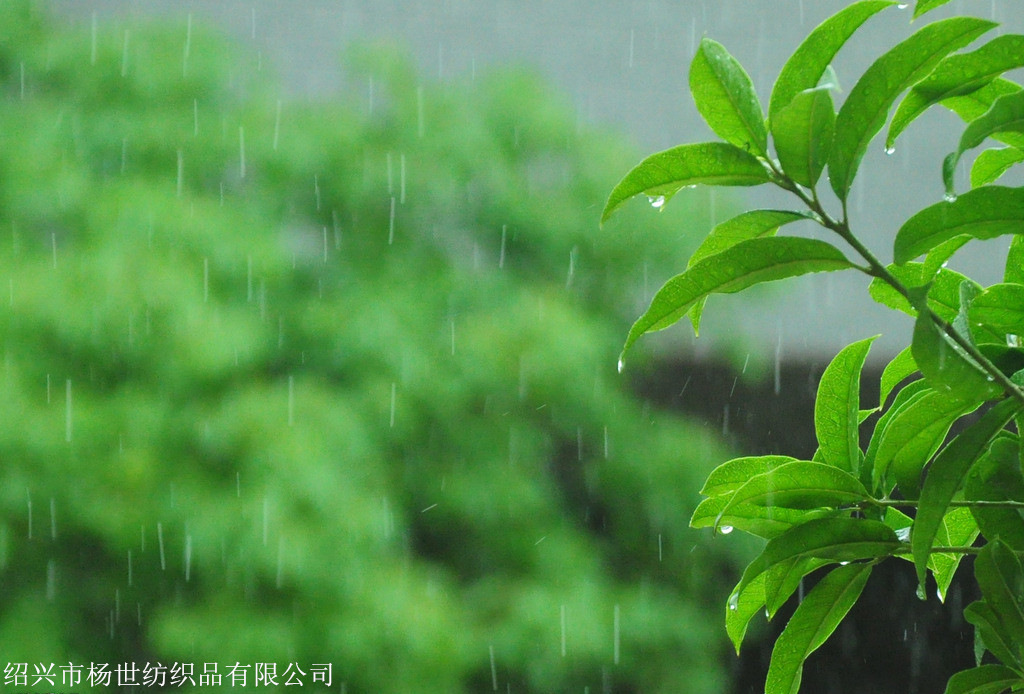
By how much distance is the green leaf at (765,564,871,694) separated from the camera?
39cm

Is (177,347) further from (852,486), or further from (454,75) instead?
(852,486)

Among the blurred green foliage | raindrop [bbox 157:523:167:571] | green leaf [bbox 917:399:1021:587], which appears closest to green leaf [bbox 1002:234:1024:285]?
green leaf [bbox 917:399:1021:587]

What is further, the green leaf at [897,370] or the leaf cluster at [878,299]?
the green leaf at [897,370]

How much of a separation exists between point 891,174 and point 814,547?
3.37m

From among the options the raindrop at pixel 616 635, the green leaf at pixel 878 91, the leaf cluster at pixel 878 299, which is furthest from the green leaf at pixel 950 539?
the raindrop at pixel 616 635

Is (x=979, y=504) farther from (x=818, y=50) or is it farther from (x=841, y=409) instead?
(x=818, y=50)

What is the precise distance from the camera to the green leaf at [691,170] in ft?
1.07

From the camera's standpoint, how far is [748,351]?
3387mm

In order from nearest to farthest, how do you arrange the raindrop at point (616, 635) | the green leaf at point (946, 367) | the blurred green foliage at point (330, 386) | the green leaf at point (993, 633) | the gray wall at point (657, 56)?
the green leaf at point (946, 367)
the green leaf at point (993, 633)
the blurred green foliage at point (330, 386)
the raindrop at point (616, 635)
the gray wall at point (657, 56)

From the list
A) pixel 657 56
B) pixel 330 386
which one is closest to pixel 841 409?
pixel 330 386

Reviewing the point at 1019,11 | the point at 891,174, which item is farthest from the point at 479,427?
the point at 1019,11

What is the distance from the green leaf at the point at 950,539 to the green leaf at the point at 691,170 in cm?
22

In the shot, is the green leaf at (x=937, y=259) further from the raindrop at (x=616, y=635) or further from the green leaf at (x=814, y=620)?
the raindrop at (x=616, y=635)

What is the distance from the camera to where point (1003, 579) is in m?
0.36
